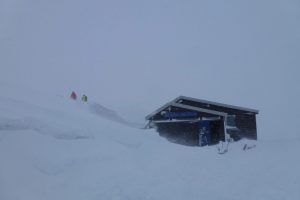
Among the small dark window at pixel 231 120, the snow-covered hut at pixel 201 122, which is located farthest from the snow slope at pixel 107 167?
the small dark window at pixel 231 120

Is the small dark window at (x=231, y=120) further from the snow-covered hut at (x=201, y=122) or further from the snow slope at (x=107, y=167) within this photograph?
the snow slope at (x=107, y=167)

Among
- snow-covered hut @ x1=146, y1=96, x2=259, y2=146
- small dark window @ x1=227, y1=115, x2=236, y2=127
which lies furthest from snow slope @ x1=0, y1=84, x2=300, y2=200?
small dark window @ x1=227, y1=115, x2=236, y2=127

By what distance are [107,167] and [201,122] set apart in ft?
57.6

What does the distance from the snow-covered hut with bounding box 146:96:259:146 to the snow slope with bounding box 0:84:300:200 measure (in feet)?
38.1

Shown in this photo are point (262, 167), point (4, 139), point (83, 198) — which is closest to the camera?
point (83, 198)

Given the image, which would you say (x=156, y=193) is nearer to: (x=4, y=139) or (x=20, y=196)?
(x=20, y=196)

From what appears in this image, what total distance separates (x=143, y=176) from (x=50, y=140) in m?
3.33

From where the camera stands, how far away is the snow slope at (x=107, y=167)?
29.2 feet

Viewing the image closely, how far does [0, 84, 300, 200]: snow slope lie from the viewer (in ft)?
29.2

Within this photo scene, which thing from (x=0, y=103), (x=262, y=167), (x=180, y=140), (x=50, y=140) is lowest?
(x=180, y=140)

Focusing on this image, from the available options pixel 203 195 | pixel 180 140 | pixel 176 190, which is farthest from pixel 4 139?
pixel 180 140

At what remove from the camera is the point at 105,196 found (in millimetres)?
8891

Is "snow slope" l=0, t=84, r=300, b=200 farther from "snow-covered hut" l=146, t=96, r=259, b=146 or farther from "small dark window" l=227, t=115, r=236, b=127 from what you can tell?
"small dark window" l=227, t=115, r=236, b=127

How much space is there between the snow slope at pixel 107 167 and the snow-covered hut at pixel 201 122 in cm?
1162
